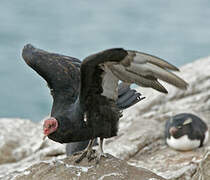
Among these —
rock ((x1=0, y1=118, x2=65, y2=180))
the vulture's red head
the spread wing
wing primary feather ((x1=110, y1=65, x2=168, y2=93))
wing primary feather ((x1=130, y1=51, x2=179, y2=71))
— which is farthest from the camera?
rock ((x1=0, y1=118, x2=65, y2=180))

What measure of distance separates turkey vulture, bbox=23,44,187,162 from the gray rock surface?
527 mm

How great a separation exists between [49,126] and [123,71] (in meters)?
1.41

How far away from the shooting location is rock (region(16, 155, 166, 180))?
708 cm

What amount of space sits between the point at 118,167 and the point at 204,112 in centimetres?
996

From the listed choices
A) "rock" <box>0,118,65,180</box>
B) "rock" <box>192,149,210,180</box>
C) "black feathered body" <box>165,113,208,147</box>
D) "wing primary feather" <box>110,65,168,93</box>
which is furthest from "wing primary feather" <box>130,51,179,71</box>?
"rock" <box>0,118,65,180</box>

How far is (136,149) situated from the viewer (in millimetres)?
12922

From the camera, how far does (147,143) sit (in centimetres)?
1330

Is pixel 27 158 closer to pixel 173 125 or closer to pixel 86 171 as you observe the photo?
pixel 173 125

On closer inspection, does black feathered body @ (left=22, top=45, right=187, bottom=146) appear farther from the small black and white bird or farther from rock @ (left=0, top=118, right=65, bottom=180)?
rock @ (left=0, top=118, right=65, bottom=180)

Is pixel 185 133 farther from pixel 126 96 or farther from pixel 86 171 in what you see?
pixel 86 171

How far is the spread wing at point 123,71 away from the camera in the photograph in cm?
616

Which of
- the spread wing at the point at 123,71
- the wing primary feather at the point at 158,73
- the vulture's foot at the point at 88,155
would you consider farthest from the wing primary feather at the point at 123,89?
the wing primary feather at the point at 158,73

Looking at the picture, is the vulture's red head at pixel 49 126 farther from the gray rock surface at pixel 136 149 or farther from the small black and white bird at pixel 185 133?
the small black and white bird at pixel 185 133

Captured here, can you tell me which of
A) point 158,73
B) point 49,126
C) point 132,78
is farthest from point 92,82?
point 158,73
